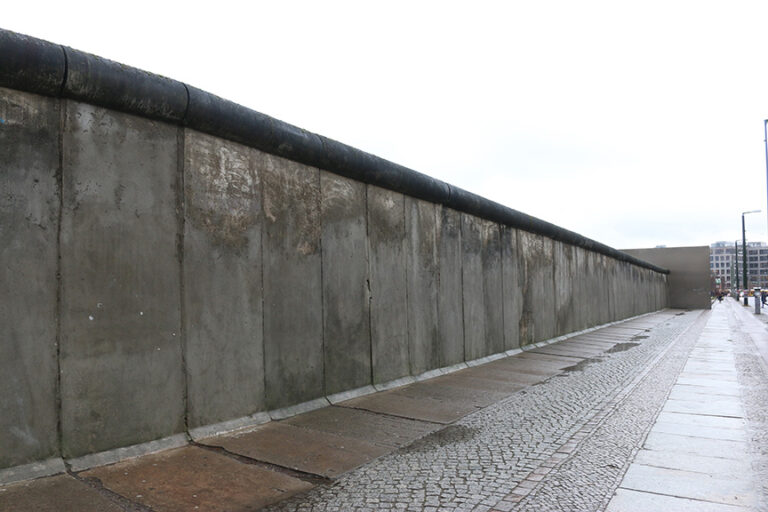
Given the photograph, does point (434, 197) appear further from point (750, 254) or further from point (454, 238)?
point (750, 254)

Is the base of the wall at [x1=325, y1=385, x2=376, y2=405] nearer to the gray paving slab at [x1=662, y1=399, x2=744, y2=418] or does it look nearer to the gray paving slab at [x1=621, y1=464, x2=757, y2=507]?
the gray paving slab at [x1=621, y1=464, x2=757, y2=507]

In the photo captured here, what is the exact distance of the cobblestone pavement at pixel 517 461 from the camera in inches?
116

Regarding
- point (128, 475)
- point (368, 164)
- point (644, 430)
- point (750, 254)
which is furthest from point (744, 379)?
point (750, 254)

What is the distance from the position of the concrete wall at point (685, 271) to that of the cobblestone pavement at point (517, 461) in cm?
3884

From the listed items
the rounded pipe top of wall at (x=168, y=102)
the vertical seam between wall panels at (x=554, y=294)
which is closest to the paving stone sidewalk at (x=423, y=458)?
the rounded pipe top of wall at (x=168, y=102)

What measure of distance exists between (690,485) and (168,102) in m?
4.47

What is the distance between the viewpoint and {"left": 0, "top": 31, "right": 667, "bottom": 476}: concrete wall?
10.4ft

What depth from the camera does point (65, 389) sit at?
3.26 meters

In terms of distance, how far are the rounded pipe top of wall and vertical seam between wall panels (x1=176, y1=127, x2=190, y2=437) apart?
9.0 inches

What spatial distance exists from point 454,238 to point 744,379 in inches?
175

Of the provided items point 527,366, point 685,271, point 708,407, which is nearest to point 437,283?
point 527,366

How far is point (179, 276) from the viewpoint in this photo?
3.96m

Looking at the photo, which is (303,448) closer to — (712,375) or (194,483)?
(194,483)

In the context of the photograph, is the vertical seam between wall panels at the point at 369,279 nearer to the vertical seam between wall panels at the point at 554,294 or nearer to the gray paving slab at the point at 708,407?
the gray paving slab at the point at 708,407
